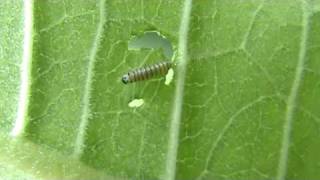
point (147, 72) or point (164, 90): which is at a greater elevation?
point (147, 72)

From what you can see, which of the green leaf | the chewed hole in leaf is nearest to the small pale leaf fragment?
the green leaf

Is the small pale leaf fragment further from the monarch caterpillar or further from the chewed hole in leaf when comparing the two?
the chewed hole in leaf

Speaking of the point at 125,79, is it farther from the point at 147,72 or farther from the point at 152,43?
the point at 152,43

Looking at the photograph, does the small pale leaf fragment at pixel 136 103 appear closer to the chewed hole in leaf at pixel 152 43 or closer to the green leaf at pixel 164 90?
the green leaf at pixel 164 90

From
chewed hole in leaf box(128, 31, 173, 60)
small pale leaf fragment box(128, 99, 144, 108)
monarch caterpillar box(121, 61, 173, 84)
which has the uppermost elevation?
chewed hole in leaf box(128, 31, 173, 60)

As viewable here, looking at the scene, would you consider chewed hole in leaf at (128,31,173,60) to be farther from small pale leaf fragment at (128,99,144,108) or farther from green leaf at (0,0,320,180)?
small pale leaf fragment at (128,99,144,108)

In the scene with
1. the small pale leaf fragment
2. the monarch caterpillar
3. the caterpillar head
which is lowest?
the small pale leaf fragment

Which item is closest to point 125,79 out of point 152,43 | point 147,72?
point 147,72

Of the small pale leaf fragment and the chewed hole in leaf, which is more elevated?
the chewed hole in leaf
